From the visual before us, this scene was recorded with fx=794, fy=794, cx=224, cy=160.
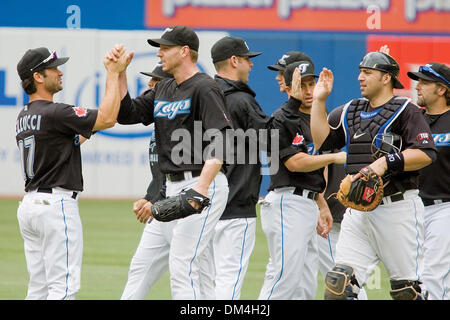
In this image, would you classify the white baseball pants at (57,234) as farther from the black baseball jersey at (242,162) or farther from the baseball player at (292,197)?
the baseball player at (292,197)

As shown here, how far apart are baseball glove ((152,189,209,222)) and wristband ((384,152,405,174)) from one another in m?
1.30

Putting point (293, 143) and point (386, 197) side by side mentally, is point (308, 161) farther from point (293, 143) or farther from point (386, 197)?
point (386, 197)

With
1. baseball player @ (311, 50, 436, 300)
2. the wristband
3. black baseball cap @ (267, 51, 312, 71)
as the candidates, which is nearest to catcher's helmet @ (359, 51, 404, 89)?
baseball player @ (311, 50, 436, 300)

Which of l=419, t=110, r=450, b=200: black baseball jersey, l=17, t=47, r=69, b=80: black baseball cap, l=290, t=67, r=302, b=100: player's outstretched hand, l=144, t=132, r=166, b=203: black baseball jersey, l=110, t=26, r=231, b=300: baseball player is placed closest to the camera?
l=110, t=26, r=231, b=300: baseball player

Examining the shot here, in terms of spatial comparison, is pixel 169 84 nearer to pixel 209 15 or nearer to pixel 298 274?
pixel 298 274

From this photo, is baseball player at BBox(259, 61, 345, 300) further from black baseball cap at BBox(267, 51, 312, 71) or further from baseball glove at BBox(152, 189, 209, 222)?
baseball glove at BBox(152, 189, 209, 222)

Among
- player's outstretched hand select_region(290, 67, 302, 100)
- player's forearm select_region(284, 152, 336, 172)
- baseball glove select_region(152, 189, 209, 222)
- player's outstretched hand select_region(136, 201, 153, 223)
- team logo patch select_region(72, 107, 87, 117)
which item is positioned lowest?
player's outstretched hand select_region(136, 201, 153, 223)

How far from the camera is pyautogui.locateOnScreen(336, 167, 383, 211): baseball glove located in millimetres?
5340

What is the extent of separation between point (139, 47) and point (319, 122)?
9626 millimetres

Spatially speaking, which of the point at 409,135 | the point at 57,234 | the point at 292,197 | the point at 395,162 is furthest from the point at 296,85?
the point at 57,234

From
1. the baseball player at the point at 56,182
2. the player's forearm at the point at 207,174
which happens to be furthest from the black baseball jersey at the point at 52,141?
the player's forearm at the point at 207,174

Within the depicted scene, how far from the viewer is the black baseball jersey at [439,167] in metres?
6.54

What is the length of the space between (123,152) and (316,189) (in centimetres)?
890

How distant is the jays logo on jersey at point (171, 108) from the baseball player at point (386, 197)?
1.08 metres
